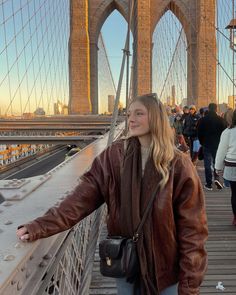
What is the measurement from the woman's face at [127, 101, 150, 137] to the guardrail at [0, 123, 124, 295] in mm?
345

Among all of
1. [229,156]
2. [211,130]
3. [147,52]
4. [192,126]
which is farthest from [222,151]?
[147,52]

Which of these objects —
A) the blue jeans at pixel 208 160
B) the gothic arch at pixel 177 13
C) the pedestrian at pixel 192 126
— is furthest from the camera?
the gothic arch at pixel 177 13

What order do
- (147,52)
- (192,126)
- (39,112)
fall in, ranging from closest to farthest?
(192,126) → (39,112) → (147,52)

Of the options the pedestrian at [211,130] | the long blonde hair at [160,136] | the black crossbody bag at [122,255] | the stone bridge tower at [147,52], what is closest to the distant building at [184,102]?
the stone bridge tower at [147,52]

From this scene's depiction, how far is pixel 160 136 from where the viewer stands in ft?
4.18

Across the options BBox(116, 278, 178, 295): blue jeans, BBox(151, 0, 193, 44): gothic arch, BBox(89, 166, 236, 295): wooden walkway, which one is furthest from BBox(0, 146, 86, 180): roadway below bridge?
BBox(151, 0, 193, 44): gothic arch

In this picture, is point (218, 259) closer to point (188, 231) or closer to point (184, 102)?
point (188, 231)

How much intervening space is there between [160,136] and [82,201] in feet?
1.00

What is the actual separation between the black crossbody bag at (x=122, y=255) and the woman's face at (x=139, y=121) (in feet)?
0.61

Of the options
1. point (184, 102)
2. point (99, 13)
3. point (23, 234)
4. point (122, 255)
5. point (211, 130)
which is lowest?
point (122, 255)

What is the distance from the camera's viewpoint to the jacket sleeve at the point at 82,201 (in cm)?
118

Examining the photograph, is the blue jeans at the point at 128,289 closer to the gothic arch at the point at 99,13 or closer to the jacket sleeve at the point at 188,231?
the jacket sleeve at the point at 188,231

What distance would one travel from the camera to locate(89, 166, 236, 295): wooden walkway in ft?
7.82

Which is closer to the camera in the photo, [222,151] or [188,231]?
[188,231]
